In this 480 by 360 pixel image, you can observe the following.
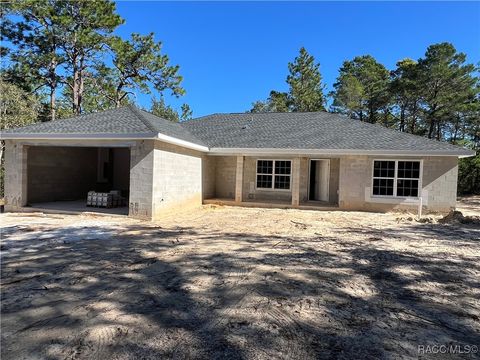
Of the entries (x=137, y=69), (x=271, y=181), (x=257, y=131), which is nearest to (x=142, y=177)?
(x=271, y=181)

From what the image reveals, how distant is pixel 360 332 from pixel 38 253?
6034 millimetres

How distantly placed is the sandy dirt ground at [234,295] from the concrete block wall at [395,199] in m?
4.74

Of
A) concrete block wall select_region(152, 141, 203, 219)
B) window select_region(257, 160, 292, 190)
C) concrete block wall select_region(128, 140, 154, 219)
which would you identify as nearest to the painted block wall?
window select_region(257, 160, 292, 190)

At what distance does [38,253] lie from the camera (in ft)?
21.6

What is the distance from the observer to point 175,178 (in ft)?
40.2

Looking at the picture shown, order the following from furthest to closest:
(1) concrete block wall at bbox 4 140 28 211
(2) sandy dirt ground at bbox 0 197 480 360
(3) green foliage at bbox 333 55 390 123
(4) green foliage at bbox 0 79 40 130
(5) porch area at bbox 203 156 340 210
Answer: (3) green foliage at bbox 333 55 390 123 < (4) green foliage at bbox 0 79 40 130 < (5) porch area at bbox 203 156 340 210 < (1) concrete block wall at bbox 4 140 28 211 < (2) sandy dirt ground at bbox 0 197 480 360

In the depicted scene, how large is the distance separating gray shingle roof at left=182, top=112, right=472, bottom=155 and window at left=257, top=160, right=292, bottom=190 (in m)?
1.18

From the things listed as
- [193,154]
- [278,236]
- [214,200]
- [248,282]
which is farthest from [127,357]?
[214,200]

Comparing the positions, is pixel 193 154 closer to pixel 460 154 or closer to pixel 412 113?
pixel 460 154

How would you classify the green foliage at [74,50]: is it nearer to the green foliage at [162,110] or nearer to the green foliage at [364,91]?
the green foliage at [162,110]

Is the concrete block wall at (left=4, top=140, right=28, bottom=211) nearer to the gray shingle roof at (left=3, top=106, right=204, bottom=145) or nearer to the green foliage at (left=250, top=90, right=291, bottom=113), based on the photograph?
the gray shingle roof at (left=3, top=106, right=204, bottom=145)

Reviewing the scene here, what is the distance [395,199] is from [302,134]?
5145 millimetres

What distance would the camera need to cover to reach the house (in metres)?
11.1

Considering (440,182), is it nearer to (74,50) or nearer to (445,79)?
(445,79)
